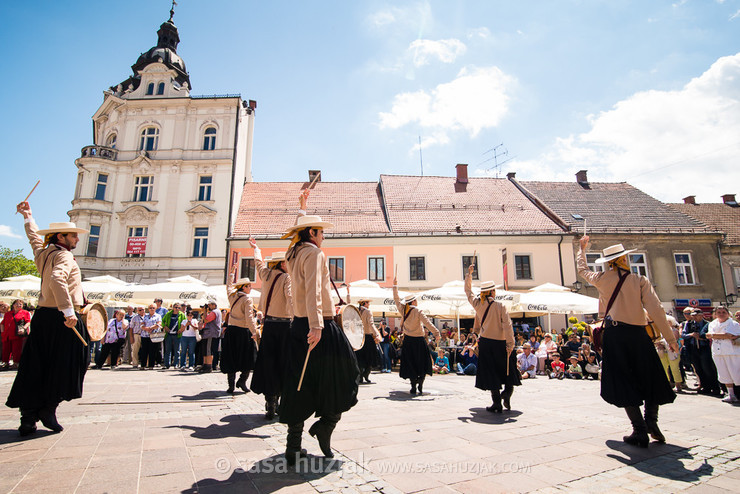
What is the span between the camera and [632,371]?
4402 millimetres

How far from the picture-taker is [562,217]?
27469mm

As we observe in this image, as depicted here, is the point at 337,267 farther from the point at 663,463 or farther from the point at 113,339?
the point at 663,463

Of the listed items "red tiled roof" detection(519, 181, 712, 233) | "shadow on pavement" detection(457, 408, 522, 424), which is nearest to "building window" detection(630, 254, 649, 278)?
"red tiled roof" detection(519, 181, 712, 233)

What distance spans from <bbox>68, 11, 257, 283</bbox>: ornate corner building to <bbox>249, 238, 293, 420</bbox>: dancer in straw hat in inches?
840

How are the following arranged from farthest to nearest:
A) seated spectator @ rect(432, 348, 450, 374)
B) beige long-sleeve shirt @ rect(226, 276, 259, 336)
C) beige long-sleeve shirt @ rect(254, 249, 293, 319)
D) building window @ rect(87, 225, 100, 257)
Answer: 1. building window @ rect(87, 225, 100, 257)
2. seated spectator @ rect(432, 348, 450, 374)
3. beige long-sleeve shirt @ rect(226, 276, 259, 336)
4. beige long-sleeve shirt @ rect(254, 249, 293, 319)

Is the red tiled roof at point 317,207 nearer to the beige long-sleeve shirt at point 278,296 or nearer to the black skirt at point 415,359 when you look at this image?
the black skirt at point 415,359

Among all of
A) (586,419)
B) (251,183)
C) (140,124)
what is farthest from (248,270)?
(586,419)

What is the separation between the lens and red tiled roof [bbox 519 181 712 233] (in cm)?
2625

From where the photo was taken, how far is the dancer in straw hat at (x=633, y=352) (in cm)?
428

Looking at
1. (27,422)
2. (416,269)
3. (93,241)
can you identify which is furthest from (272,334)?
(93,241)

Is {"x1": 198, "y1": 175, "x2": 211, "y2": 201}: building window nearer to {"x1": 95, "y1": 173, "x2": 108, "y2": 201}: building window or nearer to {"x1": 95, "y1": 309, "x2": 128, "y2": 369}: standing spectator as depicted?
{"x1": 95, "y1": 173, "x2": 108, "y2": 201}: building window

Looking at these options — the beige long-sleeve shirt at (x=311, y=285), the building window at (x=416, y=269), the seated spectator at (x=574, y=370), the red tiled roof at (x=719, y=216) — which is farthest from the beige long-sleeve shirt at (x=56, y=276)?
the red tiled roof at (x=719, y=216)

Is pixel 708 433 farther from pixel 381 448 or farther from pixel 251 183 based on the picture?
pixel 251 183

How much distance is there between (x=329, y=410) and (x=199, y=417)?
8.78 ft
